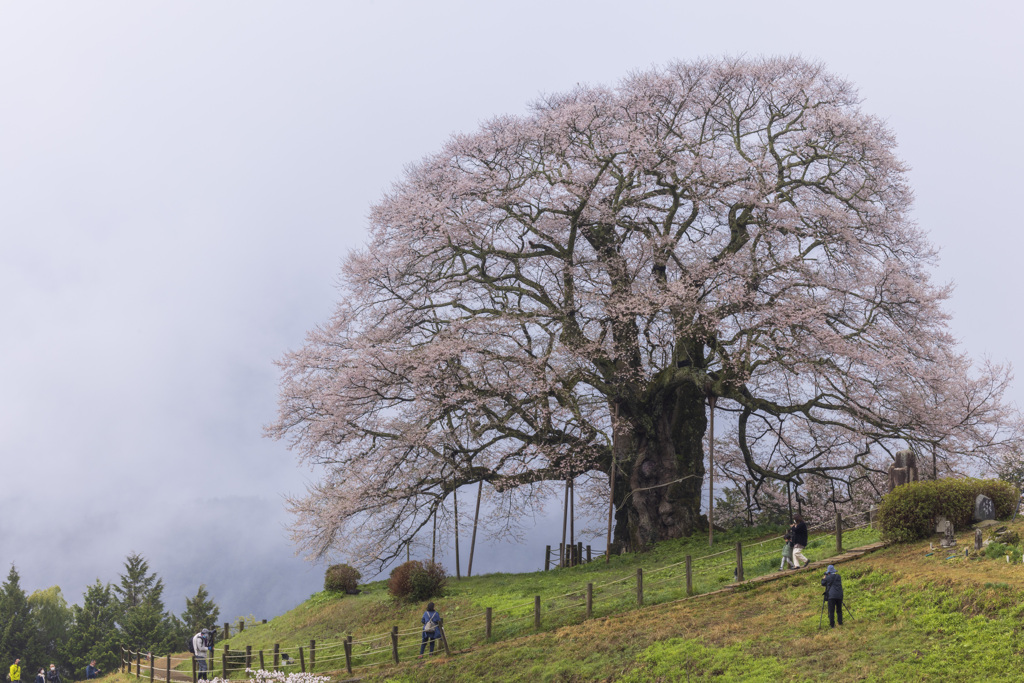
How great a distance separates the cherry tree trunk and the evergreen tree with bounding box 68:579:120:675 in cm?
4196

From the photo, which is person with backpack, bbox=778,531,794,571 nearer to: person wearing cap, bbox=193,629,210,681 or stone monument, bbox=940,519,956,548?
stone monument, bbox=940,519,956,548

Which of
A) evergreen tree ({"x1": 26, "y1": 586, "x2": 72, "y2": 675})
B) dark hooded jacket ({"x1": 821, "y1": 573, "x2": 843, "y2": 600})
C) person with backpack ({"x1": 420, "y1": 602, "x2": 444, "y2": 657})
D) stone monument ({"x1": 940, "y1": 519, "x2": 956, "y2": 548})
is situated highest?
stone monument ({"x1": 940, "y1": 519, "x2": 956, "y2": 548})

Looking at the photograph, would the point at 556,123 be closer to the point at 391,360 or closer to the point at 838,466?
the point at 391,360

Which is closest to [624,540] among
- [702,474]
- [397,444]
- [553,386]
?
[702,474]

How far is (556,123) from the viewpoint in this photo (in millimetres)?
29594

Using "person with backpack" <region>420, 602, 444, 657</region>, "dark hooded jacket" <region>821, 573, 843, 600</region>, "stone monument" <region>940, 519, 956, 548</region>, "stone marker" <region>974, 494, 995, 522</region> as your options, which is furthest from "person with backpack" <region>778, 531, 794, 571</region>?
"person with backpack" <region>420, 602, 444, 657</region>

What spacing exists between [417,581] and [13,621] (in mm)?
44405

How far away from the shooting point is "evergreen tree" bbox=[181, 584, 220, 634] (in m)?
60.2

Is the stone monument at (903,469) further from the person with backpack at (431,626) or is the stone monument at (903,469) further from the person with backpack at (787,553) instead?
the person with backpack at (431,626)

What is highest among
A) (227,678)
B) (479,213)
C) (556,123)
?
(556,123)

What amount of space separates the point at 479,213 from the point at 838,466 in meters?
15.0

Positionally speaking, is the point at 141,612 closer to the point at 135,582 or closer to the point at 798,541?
the point at 135,582

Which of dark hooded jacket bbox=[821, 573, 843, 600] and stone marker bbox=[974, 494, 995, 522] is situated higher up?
stone marker bbox=[974, 494, 995, 522]

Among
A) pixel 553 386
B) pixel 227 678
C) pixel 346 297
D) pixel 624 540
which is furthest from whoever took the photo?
pixel 346 297
